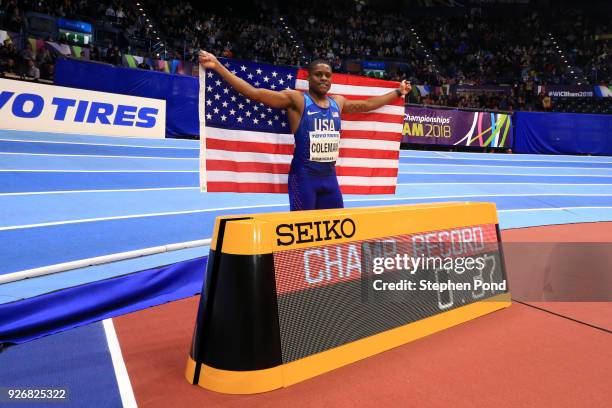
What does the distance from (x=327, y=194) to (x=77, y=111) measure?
35.1 ft

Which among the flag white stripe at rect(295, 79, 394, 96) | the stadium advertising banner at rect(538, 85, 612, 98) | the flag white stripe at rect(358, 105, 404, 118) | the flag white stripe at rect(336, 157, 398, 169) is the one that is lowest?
the flag white stripe at rect(336, 157, 398, 169)

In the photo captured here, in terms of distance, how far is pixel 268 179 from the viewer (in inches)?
186

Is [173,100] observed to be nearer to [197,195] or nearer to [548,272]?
[197,195]

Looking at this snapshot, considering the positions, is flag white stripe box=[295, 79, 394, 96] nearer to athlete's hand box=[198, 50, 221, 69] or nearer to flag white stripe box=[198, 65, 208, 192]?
flag white stripe box=[198, 65, 208, 192]

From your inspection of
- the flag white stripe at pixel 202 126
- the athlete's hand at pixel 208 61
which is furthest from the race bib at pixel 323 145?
the flag white stripe at pixel 202 126

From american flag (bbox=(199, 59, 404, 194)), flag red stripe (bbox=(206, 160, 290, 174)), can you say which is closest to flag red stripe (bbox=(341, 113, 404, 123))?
american flag (bbox=(199, 59, 404, 194))

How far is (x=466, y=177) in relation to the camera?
1295 cm

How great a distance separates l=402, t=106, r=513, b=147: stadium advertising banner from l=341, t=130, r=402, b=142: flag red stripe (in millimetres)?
12346

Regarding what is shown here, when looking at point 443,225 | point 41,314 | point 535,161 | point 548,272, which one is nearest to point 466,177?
point 535,161

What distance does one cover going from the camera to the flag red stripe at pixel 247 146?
4.45 m

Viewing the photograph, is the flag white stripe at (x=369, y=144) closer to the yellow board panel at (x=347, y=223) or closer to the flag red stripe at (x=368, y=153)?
the flag red stripe at (x=368, y=153)

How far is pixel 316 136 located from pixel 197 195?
4805 mm

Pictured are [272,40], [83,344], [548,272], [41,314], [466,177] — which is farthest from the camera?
[272,40]

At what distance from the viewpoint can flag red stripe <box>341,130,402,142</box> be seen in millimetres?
5123
